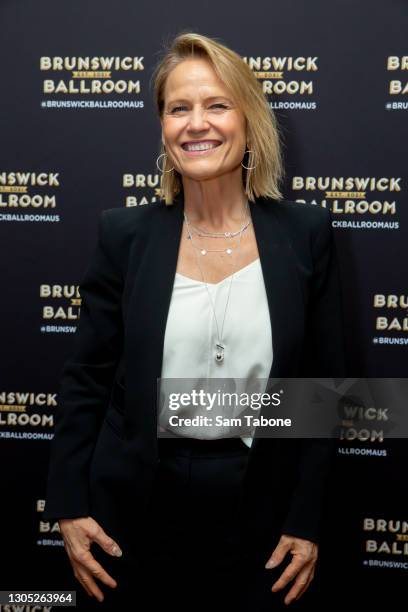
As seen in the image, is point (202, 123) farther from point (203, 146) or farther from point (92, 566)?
point (92, 566)

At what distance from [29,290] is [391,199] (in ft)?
4.28

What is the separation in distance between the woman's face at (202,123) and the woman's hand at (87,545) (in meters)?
0.95

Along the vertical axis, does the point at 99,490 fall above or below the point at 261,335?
below

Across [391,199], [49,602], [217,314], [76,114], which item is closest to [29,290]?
[76,114]

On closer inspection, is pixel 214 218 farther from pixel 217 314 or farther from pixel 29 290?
pixel 29 290

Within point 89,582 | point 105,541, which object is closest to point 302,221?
point 105,541

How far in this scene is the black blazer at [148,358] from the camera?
1.46m

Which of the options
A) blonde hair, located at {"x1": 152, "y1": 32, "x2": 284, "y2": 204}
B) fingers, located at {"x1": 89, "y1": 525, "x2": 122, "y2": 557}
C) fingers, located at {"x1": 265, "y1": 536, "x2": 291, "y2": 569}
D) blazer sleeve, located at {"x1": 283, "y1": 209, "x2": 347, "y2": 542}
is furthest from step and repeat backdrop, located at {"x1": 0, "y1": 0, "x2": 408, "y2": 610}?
fingers, located at {"x1": 89, "y1": 525, "x2": 122, "y2": 557}

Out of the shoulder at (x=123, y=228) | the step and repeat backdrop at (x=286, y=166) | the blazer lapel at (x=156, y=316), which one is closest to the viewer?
the blazer lapel at (x=156, y=316)

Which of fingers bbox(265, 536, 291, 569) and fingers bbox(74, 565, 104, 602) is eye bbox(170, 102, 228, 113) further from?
fingers bbox(74, 565, 104, 602)

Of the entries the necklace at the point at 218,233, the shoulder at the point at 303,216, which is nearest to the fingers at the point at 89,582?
the necklace at the point at 218,233

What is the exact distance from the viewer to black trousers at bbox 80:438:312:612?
1469 millimetres

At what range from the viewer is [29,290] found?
7.15 ft

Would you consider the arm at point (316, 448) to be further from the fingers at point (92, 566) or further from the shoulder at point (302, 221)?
the fingers at point (92, 566)
